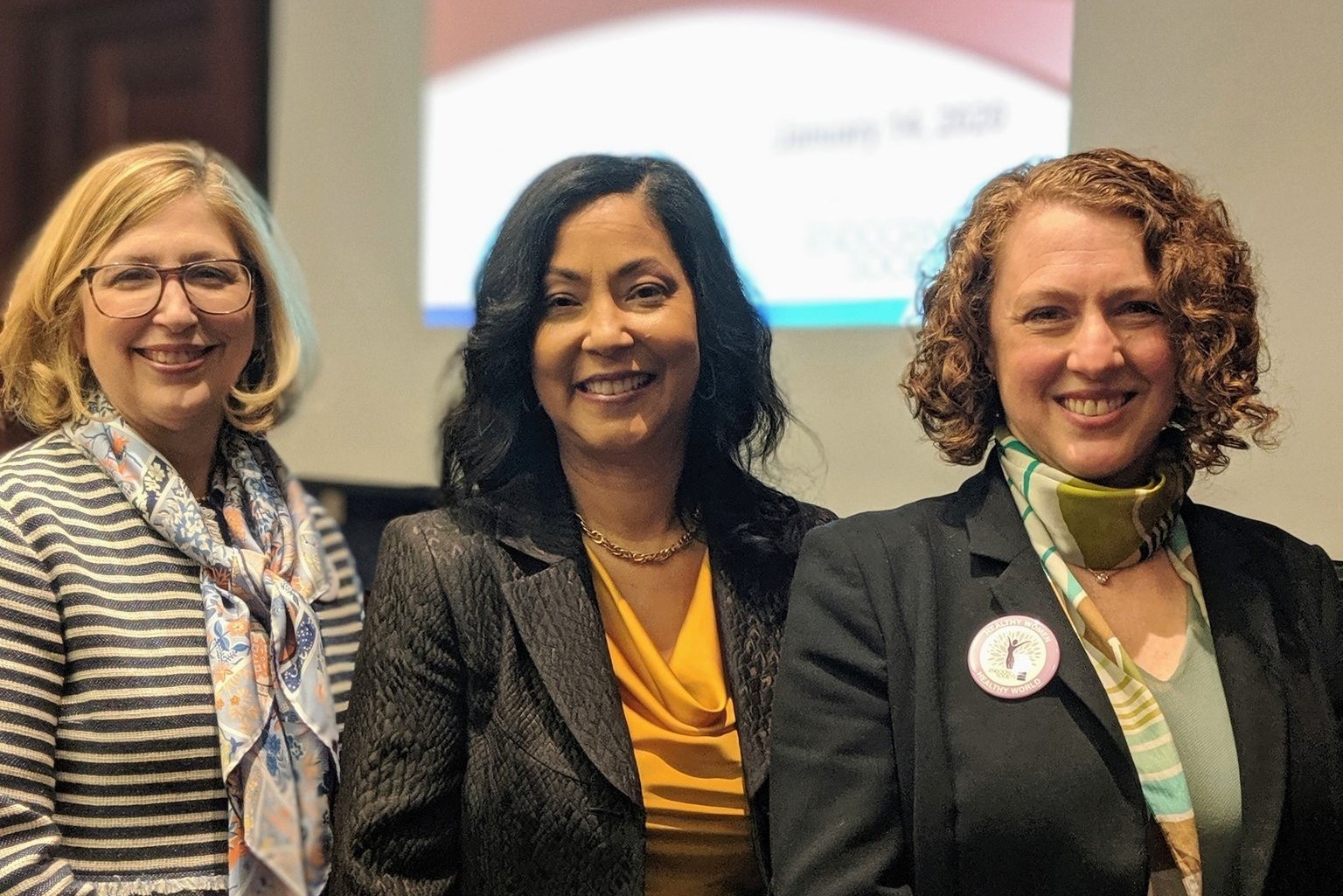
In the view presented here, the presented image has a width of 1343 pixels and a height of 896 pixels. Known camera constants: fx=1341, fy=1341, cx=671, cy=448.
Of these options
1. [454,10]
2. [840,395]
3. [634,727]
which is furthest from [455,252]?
[634,727]

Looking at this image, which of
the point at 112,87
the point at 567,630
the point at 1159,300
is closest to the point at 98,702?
the point at 567,630

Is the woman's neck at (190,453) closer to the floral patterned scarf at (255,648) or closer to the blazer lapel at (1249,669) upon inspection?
the floral patterned scarf at (255,648)

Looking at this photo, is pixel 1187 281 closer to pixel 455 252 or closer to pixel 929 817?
pixel 929 817

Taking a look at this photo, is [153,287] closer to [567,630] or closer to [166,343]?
[166,343]

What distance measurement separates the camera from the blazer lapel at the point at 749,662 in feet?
5.65

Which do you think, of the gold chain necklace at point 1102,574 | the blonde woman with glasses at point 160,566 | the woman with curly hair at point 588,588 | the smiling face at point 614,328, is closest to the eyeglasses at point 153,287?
the blonde woman with glasses at point 160,566

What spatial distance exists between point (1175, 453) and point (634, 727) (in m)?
0.76

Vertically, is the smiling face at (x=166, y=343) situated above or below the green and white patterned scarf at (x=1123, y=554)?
above

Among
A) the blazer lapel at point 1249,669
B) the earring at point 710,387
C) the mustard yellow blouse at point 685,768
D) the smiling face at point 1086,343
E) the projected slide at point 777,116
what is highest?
the projected slide at point 777,116

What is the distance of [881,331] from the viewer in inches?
112

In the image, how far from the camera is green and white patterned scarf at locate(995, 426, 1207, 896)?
4.78 feet

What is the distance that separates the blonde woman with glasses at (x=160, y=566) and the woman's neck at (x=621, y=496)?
0.51 meters

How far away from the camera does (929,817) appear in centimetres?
146

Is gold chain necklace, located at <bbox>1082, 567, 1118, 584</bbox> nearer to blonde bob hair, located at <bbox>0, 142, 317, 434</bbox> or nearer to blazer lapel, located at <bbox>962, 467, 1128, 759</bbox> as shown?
blazer lapel, located at <bbox>962, 467, 1128, 759</bbox>
